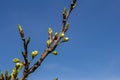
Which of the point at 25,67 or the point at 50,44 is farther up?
the point at 50,44

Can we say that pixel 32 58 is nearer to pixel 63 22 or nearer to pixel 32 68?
pixel 32 68

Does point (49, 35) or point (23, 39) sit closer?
point (23, 39)

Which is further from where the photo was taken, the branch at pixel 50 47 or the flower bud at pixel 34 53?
the flower bud at pixel 34 53

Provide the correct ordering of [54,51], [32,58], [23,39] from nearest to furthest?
[23,39] < [32,58] < [54,51]

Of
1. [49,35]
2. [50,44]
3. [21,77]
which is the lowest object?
[21,77]

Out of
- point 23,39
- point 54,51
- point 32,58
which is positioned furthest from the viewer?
point 54,51

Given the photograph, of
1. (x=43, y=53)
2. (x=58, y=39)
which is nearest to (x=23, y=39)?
(x=43, y=53)

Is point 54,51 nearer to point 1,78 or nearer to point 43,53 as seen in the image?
point 43,53

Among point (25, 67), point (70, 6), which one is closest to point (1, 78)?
point (25, 67)

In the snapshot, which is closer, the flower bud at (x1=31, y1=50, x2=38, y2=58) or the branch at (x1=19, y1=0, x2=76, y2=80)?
the branch at (x1=19, y1=0, x2=76, y2=80)
